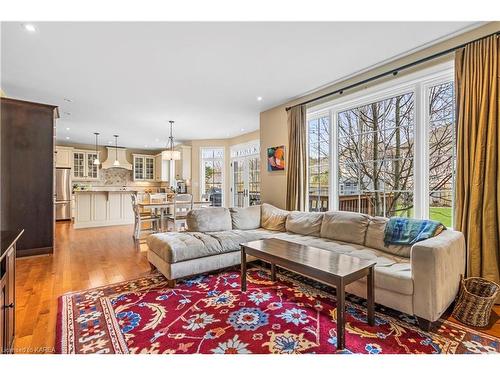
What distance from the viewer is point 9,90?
3.98 m

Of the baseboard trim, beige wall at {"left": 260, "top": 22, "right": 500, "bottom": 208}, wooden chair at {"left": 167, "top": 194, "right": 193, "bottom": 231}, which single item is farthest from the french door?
the baseboard trim

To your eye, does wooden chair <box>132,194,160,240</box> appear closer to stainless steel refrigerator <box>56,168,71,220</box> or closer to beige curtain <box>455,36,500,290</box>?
stainless steel refrigerator <box>56,168,71,220</box>

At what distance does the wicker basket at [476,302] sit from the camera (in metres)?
1.98

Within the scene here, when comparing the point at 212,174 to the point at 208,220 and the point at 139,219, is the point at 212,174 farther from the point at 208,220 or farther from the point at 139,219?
the point at 208,220

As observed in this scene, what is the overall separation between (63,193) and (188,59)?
281 inches

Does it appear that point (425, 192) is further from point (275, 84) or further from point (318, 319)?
point (275, 84)

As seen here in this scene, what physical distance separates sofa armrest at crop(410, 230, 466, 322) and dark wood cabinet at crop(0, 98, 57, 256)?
5.02m

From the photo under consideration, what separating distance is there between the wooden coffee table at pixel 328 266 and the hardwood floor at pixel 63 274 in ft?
3.24

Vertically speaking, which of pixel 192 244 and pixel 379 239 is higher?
pixel 379 239

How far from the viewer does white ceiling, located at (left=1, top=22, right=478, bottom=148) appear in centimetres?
245

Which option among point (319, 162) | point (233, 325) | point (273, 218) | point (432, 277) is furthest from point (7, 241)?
point (319, 162)

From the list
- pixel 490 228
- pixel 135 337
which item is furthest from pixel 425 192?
pixel 135 337

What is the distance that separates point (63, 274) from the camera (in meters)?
3.19
